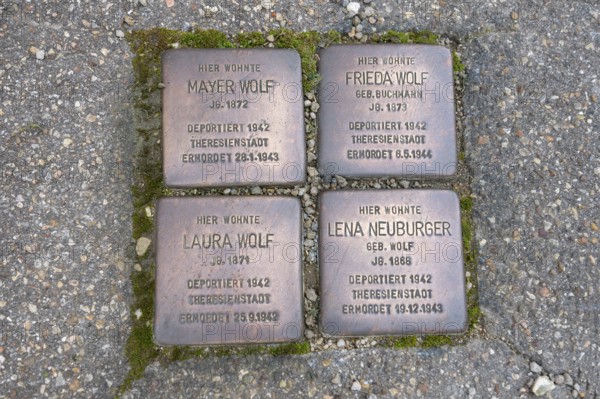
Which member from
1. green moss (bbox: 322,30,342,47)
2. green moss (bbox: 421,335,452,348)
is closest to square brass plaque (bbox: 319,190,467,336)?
green moss (bbox: 421,335,452,348)

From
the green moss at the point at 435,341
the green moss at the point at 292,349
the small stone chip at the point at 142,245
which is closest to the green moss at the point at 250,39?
the small stone chip at the point at 142,245

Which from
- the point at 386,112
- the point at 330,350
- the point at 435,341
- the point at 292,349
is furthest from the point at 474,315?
the point at 386,112

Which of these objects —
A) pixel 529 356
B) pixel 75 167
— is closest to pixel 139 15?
pixel 75 167

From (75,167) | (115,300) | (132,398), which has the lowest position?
(132,398)

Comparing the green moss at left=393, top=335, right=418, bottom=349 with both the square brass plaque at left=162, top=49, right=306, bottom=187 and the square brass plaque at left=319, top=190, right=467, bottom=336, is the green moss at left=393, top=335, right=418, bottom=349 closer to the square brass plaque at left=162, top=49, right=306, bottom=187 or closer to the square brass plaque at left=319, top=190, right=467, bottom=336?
the square brass plaque at left=319, top=190, right=467, bottom=336

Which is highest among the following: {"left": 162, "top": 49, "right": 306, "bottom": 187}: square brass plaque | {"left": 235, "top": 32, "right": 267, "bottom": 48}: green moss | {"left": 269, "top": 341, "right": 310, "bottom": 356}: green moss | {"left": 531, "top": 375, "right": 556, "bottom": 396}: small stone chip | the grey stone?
{"left": 235, "top": 32, "right": 267, "bottom": 48}: green moss

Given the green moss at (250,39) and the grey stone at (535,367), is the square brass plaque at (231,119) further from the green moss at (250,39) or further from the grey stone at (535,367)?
the grey stone at (535,367)

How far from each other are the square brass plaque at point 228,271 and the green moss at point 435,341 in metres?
0.46

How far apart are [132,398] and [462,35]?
72.2 inches

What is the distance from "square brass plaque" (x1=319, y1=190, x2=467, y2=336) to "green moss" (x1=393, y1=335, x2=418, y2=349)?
67 millimetres

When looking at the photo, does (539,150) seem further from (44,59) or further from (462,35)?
(44,59)

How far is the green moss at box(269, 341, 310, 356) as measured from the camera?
6.12ft

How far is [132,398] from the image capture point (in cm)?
181

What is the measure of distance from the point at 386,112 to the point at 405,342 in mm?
843
